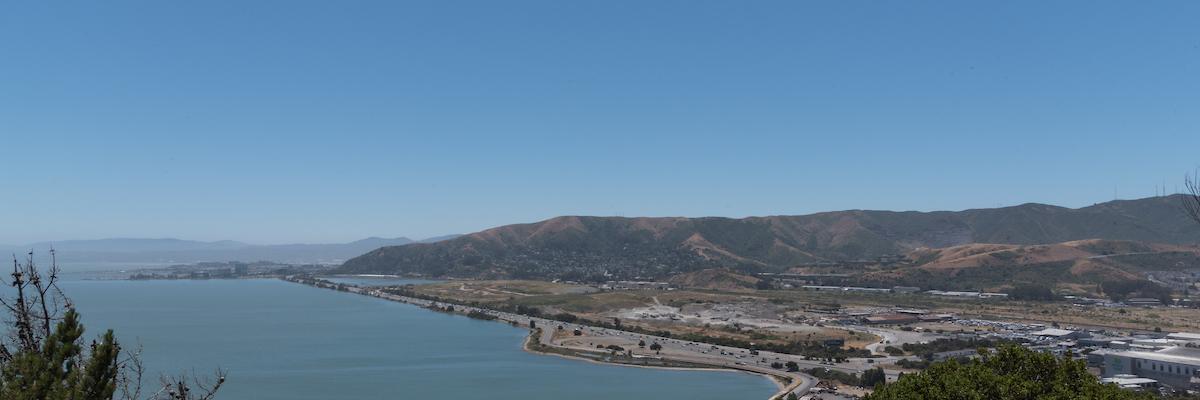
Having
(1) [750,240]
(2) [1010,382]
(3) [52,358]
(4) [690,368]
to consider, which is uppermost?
(1) [750,240]

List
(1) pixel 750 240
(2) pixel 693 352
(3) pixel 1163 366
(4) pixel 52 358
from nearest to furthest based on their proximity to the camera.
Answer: (4) pixel 52 358 → (3) pixel 1163 366 → (2) pixel 693 352 → (1) pixel 750 240

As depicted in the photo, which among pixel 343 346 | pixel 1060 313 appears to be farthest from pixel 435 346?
pixel 1060 313

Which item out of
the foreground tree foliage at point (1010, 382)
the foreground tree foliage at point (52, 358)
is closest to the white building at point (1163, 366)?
the foreground tree foliage at point (1010, 382)

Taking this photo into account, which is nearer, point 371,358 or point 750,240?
point 371,358

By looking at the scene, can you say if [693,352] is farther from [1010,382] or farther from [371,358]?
[1010,382]

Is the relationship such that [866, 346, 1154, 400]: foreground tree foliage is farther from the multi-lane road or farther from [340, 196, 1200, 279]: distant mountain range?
[340, 196, 1200, 279]: distant mountain range

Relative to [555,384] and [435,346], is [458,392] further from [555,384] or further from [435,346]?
[435,346]

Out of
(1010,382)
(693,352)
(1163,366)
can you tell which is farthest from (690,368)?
(1010,382)

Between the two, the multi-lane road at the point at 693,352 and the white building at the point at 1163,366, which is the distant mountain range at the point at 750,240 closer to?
the multi-lane road at the point at 693,352
